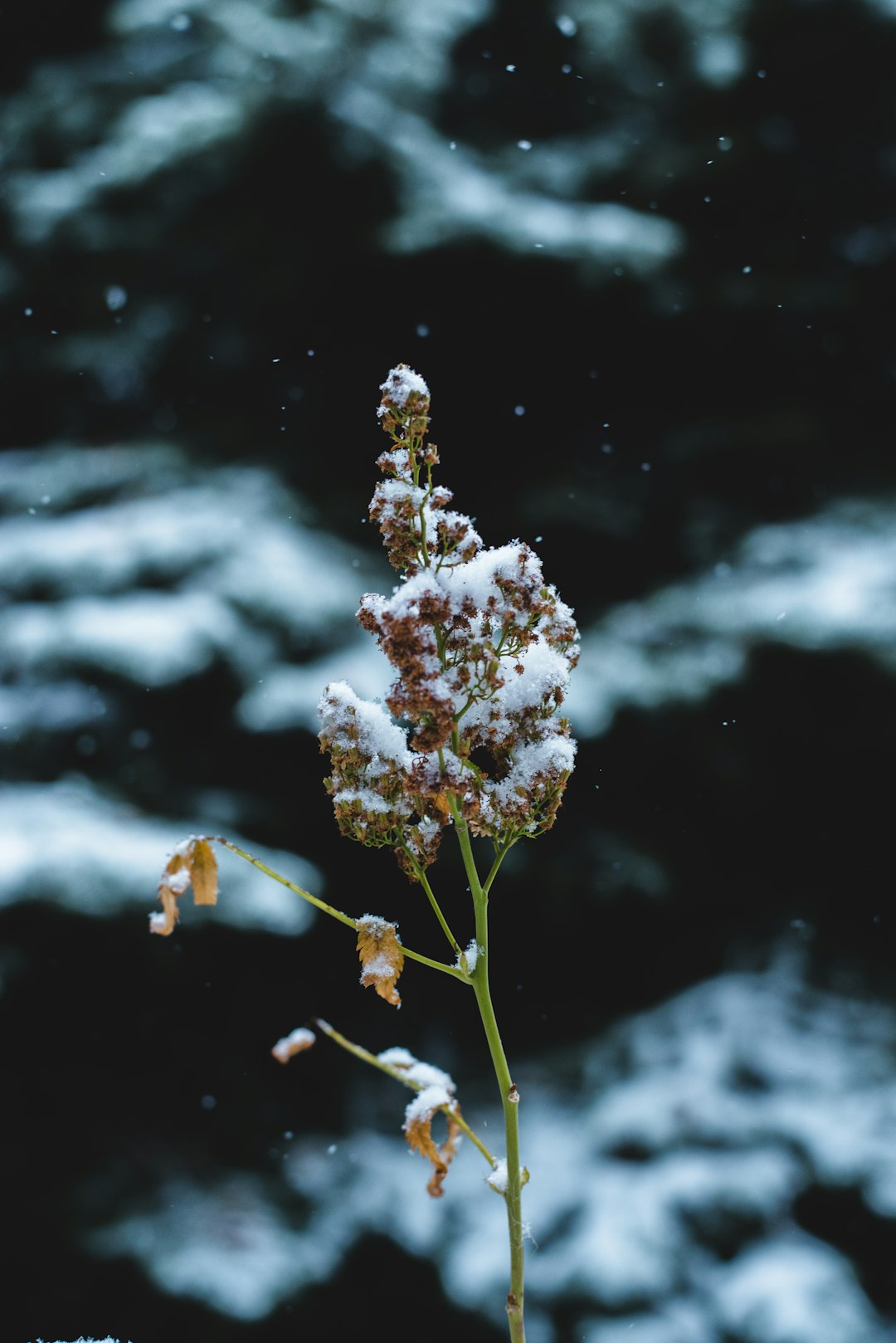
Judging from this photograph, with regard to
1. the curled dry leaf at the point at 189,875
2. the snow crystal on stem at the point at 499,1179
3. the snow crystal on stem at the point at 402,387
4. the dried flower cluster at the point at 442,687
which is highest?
the snow crystal on stem at the point at 402,387

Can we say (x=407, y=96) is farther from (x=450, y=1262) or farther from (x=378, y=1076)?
(x=450, y=1262)

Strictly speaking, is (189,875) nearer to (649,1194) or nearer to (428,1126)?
(428,1126)

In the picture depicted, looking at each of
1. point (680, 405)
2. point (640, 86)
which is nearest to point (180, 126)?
A: point (640, 86)

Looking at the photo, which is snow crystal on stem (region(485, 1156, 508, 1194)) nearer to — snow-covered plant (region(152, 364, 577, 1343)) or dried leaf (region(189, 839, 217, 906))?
snow-covered plant (region(152, 364, 577, 1343))

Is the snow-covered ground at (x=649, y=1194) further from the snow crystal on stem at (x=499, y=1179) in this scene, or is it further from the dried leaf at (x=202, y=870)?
the dried leaf at (x=202, y=870)

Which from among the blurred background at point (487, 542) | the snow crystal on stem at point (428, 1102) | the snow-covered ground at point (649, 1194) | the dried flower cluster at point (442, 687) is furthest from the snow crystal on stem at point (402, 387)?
the snow-covered ground at point (649, 1194)

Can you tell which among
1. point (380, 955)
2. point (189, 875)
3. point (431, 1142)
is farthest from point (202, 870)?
point (431, 1142)

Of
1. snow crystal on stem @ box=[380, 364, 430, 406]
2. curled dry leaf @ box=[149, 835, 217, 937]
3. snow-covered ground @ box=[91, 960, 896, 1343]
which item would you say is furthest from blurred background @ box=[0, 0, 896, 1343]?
snow crystal on stem @ box=[380, 364, 430, 406]
